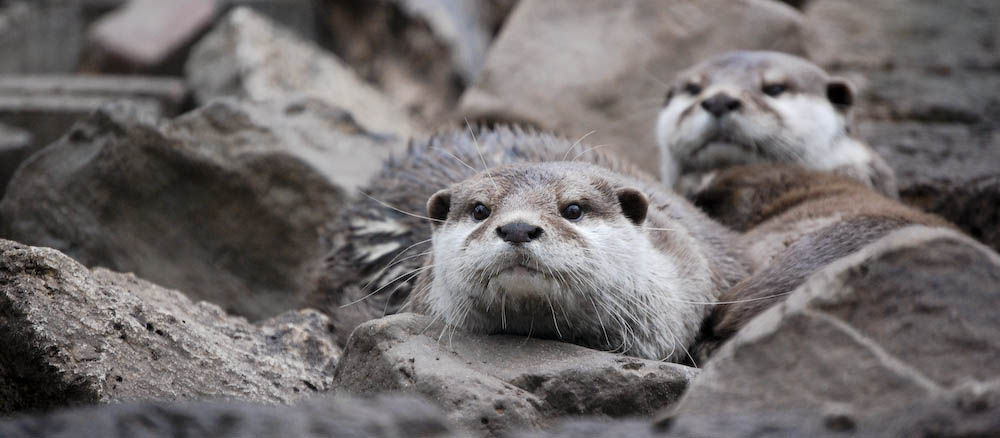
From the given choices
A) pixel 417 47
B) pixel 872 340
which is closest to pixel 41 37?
pixel 417 47

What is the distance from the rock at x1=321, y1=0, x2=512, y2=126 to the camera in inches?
259

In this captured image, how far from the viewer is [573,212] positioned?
2613 mm

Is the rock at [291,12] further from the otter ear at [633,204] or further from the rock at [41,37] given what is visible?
the otter ear at [633,204]

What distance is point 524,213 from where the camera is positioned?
8.09 ft

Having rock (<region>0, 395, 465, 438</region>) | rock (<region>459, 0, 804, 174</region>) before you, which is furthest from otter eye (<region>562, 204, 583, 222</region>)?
rock (<region>459, 0, 804, 174</region>)

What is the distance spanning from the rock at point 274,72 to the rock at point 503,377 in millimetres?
3551

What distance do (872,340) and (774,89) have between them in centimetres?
268

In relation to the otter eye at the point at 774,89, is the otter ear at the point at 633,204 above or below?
above

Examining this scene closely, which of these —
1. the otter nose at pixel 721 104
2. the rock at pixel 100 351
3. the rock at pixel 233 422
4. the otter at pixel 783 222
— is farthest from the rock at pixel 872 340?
the otter nose at pixel 721 104

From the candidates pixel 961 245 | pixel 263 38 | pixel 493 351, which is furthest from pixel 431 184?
pixel 263 38

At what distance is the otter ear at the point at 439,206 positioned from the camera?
2.84m

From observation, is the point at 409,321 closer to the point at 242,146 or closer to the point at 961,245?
the point at 961,245

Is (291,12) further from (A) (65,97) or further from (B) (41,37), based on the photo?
(B) (41,37)

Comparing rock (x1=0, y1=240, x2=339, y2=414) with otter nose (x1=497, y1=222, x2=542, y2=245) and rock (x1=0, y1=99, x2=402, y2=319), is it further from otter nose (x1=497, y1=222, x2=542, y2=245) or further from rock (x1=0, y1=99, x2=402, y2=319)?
rock (x1=0, y1=99, x2=402, y2=319)
